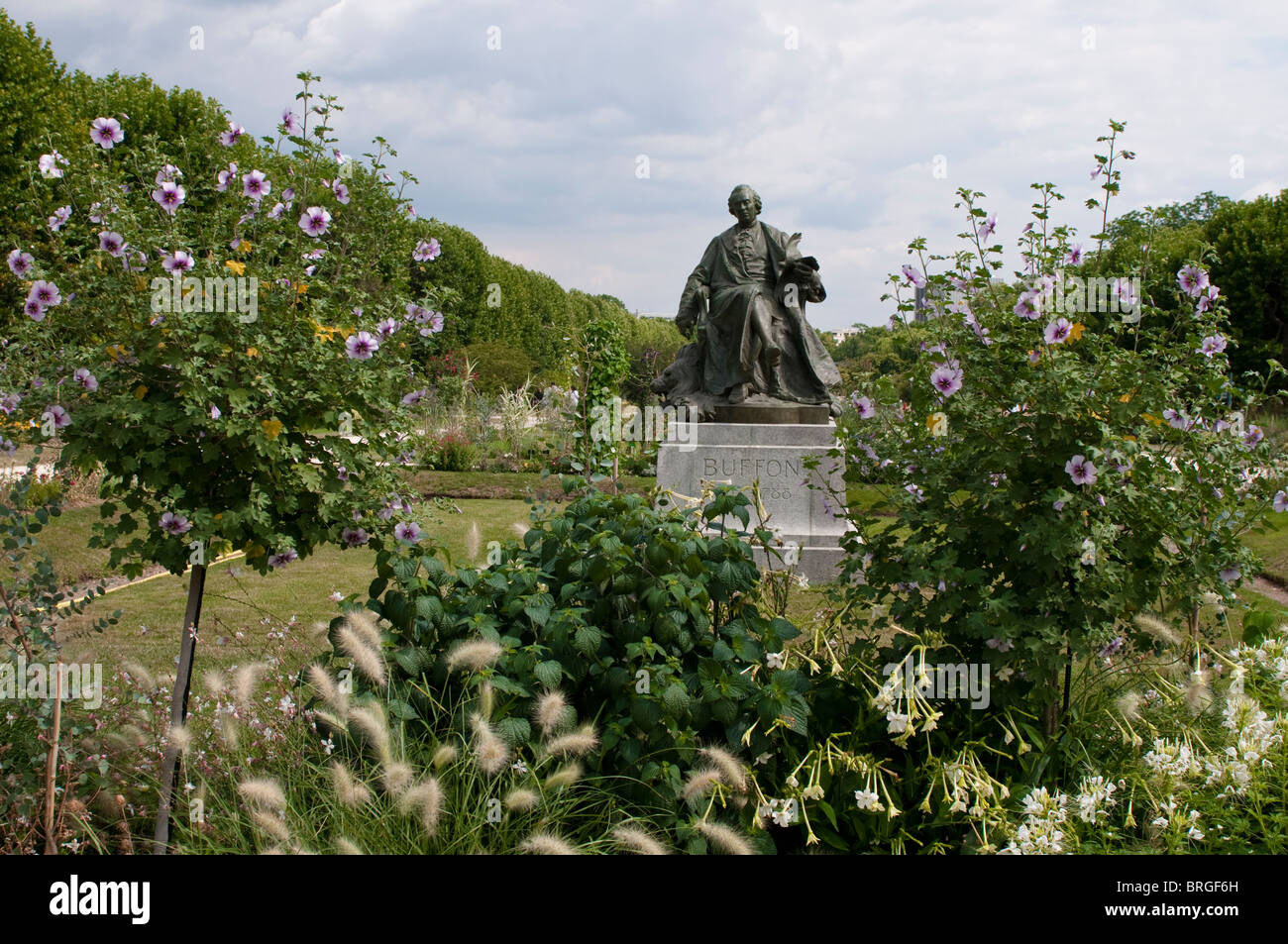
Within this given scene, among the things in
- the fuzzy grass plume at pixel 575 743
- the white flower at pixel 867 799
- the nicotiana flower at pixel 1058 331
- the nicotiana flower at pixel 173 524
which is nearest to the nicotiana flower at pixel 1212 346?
the nicotiana flower at pixel 1058 331

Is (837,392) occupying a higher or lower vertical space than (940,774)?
higher

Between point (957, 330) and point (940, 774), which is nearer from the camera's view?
point (940, 774)

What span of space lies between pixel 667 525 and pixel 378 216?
1.77 m

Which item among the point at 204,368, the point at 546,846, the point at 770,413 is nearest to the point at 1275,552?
the point at 770,413

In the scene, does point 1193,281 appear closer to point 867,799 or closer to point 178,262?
point 867,799

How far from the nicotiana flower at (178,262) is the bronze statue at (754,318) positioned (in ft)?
23.9

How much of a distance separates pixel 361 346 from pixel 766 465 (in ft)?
22.4

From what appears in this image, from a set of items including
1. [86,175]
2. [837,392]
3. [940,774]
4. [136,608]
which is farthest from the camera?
[837,392]

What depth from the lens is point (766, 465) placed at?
971 centimetres

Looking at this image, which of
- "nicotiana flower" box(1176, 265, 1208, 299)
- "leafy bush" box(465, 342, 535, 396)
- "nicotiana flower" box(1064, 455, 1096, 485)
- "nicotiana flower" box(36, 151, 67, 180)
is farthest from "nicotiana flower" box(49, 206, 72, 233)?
"leafy bush" box(465, 342, 535, 396)

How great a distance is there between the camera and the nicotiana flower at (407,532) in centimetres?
361
